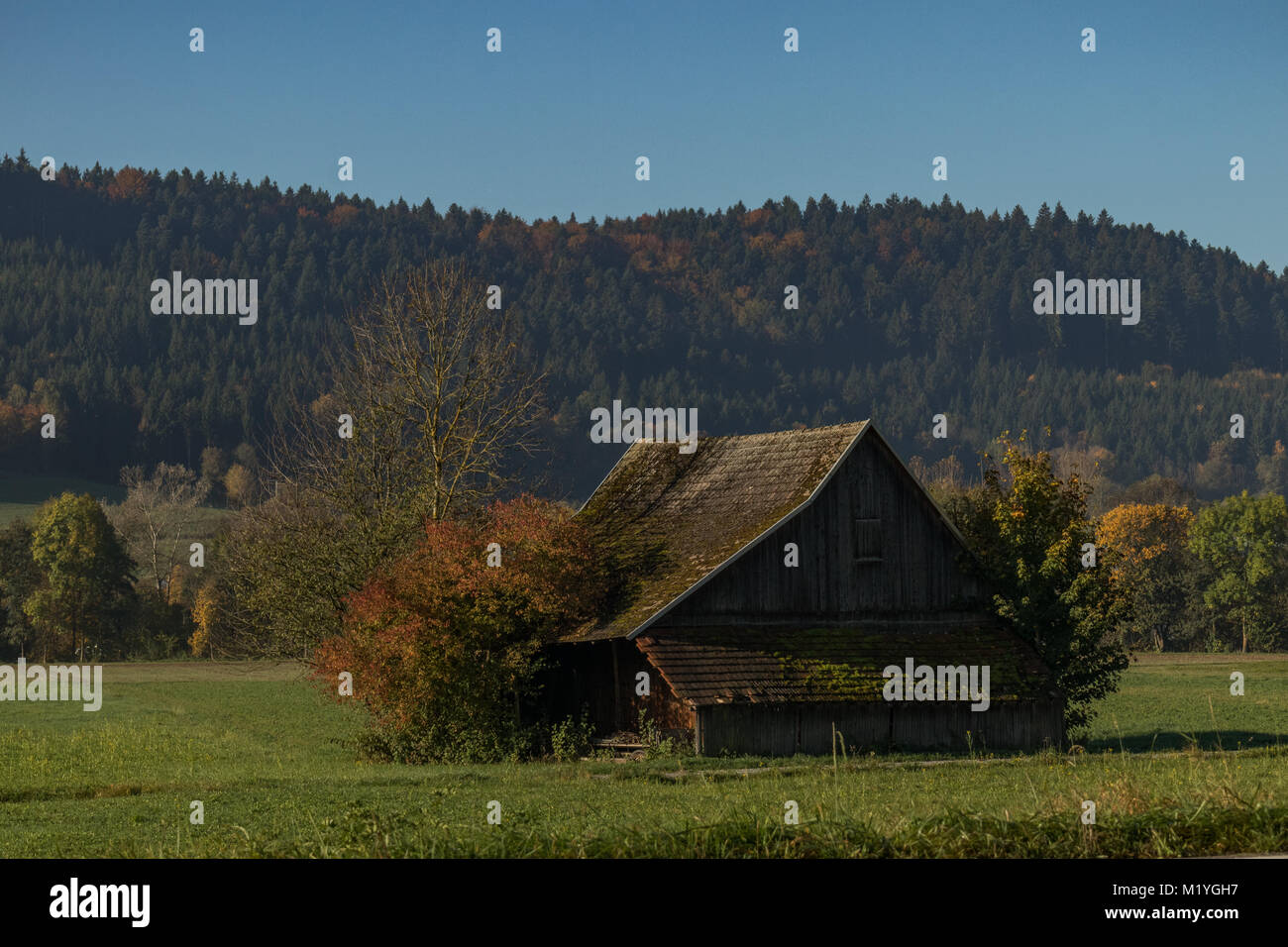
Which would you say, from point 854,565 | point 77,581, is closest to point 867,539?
point 854,565

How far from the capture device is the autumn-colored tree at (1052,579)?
4391cm

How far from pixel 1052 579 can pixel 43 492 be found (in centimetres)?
16495

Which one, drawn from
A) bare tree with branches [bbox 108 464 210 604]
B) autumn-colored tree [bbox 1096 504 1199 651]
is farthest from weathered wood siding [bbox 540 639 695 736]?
bare tree with branches [bbox 108 464 210 604]

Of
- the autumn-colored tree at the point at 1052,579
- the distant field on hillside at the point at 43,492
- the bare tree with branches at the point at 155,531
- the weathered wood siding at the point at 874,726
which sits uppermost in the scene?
the distant field on hillside at the point at 43,492

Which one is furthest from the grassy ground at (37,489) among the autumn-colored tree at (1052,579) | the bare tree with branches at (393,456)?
the autumn-colored tree at (1052,579)

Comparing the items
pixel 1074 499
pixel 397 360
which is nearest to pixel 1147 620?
pixel 1074 499

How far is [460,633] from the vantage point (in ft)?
130

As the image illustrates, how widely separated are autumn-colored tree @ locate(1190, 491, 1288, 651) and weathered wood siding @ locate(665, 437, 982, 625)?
73.8 metres

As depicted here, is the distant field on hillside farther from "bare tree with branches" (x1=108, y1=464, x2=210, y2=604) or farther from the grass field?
the grass field

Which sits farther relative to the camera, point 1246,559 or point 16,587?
point 1246,559

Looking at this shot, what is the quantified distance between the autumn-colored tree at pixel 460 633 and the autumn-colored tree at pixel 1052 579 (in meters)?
13.1

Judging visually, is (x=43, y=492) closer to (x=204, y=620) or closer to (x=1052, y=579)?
(x=204, y=620)

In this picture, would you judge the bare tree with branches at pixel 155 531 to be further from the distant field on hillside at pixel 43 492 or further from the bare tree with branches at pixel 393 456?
the bare tree with branches at pixel 393 456
